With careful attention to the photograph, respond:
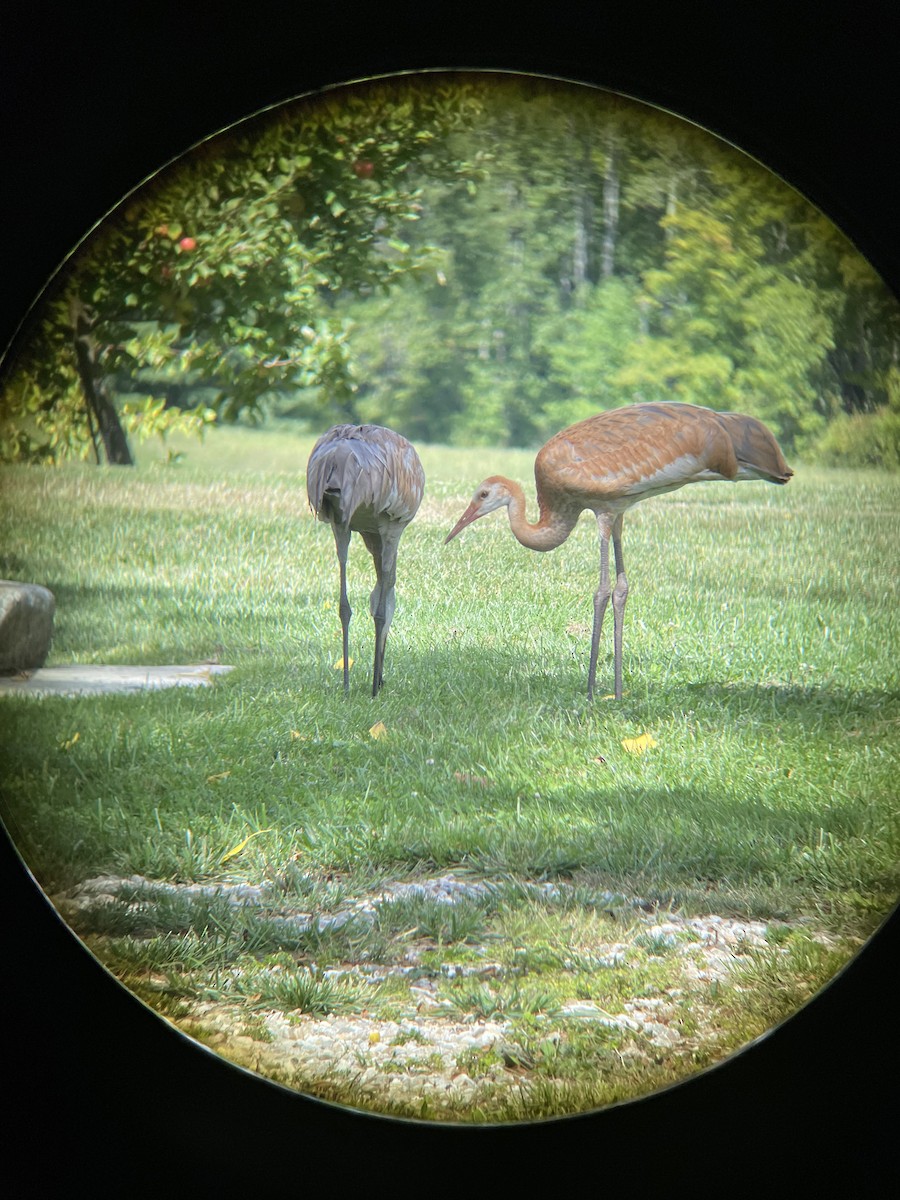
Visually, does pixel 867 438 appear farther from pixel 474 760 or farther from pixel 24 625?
pixel 24 625

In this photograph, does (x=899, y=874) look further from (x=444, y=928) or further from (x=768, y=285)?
(x=768, y=285)

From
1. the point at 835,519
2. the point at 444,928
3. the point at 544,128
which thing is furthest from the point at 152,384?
the point at 835,519

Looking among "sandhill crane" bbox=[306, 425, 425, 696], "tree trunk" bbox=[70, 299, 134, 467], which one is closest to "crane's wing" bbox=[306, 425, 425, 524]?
"sandhill crane" bbox=[306, 425, 425, 696]

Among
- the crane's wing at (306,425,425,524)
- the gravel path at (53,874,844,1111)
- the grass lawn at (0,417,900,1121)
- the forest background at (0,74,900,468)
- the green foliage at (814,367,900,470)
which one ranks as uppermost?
the forest background at (0,74,900,468)

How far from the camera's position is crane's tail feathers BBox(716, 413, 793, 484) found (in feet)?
6.95

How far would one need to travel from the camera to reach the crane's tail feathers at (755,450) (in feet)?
6.95

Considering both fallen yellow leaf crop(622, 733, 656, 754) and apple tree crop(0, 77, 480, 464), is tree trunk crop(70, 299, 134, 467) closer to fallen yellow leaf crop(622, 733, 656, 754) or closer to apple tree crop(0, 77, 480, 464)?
apple tree crop(0, 77, 480, 464)

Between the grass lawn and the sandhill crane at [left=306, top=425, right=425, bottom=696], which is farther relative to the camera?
the sandhill crane at [left=306, top=425, right=425, bottom=696]

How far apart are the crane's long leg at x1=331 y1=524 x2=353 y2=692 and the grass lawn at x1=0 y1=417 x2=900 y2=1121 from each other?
0.02 metres

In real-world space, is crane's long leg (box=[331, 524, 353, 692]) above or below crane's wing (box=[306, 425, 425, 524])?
below

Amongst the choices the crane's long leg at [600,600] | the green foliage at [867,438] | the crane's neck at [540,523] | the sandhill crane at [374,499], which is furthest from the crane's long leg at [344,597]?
the green foliage at [867,438]

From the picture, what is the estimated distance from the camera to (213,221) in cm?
211

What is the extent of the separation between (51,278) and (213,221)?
0.99 feet

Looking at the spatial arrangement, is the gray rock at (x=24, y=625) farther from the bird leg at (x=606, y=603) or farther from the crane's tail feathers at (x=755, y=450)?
the crane's tail feathers at (x=755, y=450)
